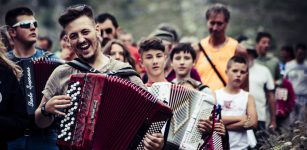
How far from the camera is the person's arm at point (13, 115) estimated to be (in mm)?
6668

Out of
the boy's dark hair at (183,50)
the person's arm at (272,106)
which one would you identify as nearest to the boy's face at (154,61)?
the boy's dark hair at (183,50)

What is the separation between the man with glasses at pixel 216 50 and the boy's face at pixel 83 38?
3948 mm

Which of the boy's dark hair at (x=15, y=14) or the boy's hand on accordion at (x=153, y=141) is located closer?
the boy's hand on accordion at (x=153, y=141)

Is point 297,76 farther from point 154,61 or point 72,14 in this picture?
point 72,14

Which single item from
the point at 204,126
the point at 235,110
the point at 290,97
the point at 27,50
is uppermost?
the point at 27,50

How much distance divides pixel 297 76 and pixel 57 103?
35.0 feet

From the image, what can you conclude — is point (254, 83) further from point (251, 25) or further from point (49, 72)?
point (251, 25)

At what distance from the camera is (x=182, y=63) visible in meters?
10.0

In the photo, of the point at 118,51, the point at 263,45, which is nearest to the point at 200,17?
the point at 263,45

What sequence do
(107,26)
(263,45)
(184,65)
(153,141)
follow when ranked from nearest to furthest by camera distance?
(153,141) < (184,65) < (107,26) < (263,45)

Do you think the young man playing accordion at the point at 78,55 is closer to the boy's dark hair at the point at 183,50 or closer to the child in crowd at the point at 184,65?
the child in crowd at the point at 184,65

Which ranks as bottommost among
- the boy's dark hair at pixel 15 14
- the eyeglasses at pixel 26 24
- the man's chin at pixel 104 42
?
the man's chin at pixel 104 42

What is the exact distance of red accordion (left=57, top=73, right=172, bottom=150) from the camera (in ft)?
22.9

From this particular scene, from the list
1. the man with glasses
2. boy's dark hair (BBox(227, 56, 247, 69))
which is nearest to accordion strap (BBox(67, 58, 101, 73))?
boy's dark hair (BBox(227, 56, 247, 69))
